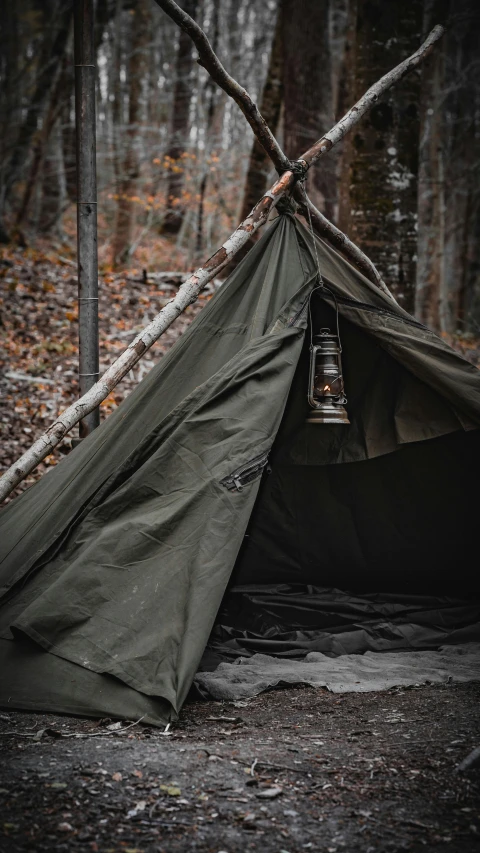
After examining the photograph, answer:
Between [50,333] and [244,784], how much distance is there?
7558 millimetres

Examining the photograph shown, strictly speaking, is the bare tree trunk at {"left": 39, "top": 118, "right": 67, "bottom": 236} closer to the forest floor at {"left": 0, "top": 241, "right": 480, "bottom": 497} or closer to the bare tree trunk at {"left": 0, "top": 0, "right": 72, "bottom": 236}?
the bare tree trunk at {"left": 0, "top": 0, "right": 72, "bottom": 236}

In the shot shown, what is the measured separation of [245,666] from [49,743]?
4.37ft

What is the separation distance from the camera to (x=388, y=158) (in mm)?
6355

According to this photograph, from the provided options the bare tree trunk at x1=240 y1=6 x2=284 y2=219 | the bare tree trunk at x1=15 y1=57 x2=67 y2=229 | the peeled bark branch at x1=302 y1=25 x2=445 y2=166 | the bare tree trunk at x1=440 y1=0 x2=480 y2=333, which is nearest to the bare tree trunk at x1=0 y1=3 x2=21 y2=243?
the bare tree trunk at x1=15 y1=57 x2=67 y2=229

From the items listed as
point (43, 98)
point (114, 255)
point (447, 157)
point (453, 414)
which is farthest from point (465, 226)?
point (453, 414)

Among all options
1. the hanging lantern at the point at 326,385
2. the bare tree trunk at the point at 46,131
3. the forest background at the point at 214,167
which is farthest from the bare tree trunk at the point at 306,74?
the hanging lantern at the point at 326,385

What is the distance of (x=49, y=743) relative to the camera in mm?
2699

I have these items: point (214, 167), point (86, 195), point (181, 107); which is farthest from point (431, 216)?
point (86, 195)

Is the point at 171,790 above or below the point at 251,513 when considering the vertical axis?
below

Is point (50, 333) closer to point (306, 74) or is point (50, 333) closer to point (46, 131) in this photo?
point (306, 74)

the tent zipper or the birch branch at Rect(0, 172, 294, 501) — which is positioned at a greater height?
the birch branch at Rect(0, 172, 294, 501)

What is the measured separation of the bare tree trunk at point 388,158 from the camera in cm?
636

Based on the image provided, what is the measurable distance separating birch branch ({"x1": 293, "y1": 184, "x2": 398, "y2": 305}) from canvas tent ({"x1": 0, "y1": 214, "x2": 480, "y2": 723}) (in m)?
0.23

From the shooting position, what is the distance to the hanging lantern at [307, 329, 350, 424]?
11.9ft
